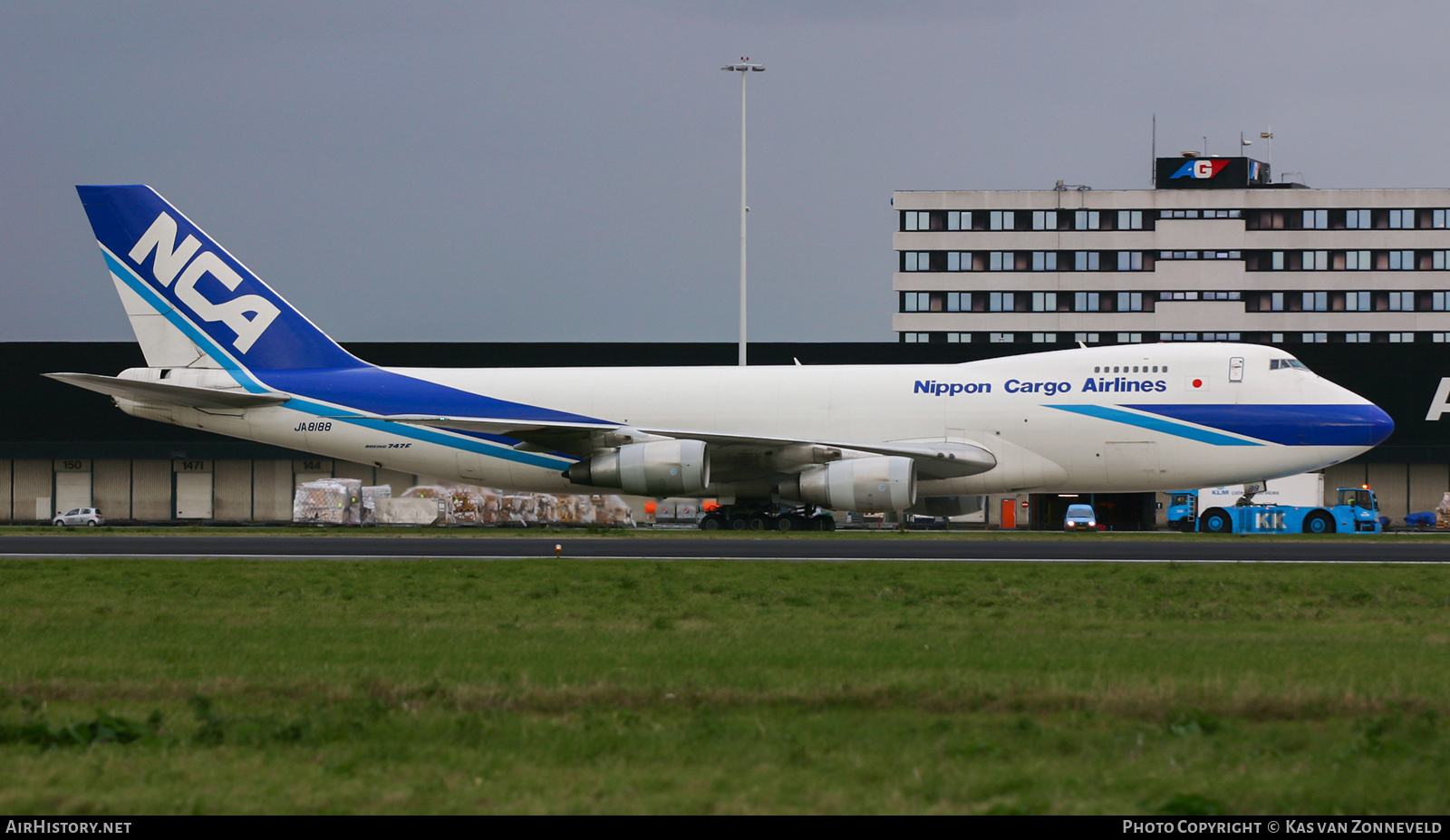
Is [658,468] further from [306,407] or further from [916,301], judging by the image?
[916,301]

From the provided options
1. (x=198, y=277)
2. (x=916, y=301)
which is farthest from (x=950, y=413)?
(x=916, y=301)

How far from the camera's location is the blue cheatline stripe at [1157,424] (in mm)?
29016

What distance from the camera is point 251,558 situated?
2116 cm

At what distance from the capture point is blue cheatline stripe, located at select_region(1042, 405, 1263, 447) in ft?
95.2

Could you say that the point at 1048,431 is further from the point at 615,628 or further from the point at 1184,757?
the point at 1184,757

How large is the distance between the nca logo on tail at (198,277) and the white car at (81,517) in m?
20.8

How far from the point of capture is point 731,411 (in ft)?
102

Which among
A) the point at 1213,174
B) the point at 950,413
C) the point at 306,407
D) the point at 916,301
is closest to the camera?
the point at 950,413

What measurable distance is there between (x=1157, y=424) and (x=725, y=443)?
9589 millimetres

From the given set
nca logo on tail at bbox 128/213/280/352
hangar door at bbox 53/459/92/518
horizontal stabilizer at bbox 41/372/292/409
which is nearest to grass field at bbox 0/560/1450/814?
horizontal stabilizer at bbox 41/372/292/409
